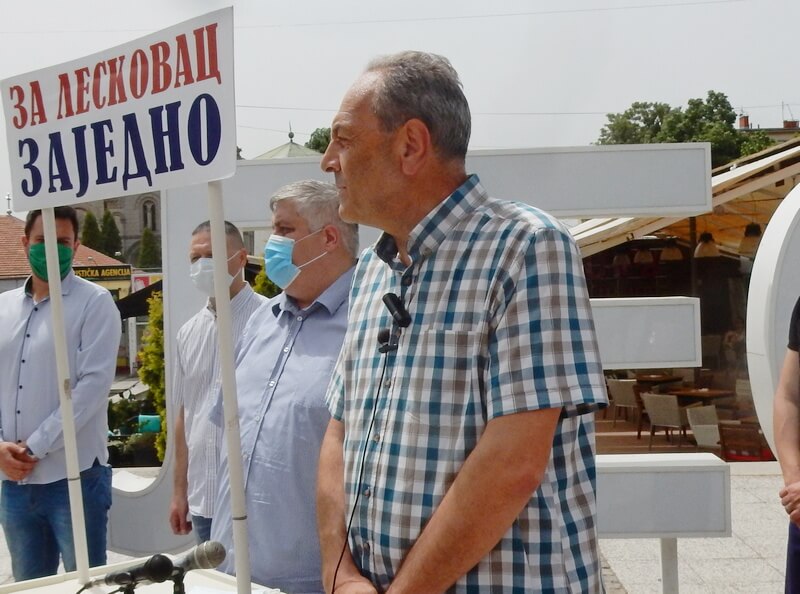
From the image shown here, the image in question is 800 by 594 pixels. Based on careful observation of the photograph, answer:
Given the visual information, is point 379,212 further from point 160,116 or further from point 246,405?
point 246,405

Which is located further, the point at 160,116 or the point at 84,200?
the point at 84,200

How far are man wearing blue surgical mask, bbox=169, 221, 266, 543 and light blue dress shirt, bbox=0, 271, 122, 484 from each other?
322 millimetres

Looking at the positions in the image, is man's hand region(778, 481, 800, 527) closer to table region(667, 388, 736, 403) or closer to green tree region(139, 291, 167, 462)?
green tree region(139, 291, 167, 462)

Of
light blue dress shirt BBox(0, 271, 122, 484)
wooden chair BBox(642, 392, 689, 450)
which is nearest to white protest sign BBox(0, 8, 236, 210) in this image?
light blue dress shirt BBox(0, 271, 122, 484)

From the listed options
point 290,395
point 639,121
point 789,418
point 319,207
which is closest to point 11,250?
Result: point 639,121

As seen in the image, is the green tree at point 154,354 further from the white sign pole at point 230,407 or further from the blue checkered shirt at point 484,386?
the blue checkered shirt at point 484,386

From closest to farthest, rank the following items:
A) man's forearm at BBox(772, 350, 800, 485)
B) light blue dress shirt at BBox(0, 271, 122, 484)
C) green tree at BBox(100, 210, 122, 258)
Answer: man's forearm at BBox(772, 350, 800, 485), light blue dress shirt at BBox(0, 271, 122, 484), green tree at BBox(100, 210, 122, 258)

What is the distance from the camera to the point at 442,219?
6.17ft

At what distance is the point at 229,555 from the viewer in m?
2.71

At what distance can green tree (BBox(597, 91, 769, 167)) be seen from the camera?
156ft

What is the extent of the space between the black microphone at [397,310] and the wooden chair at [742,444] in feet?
29.7

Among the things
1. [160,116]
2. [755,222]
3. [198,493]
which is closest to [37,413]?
[198,493]

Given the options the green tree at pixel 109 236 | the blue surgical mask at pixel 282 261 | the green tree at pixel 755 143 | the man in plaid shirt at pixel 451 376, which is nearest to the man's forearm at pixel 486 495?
the man in plaid shirt at pixel 451 376

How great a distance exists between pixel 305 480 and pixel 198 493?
1.33 meters
